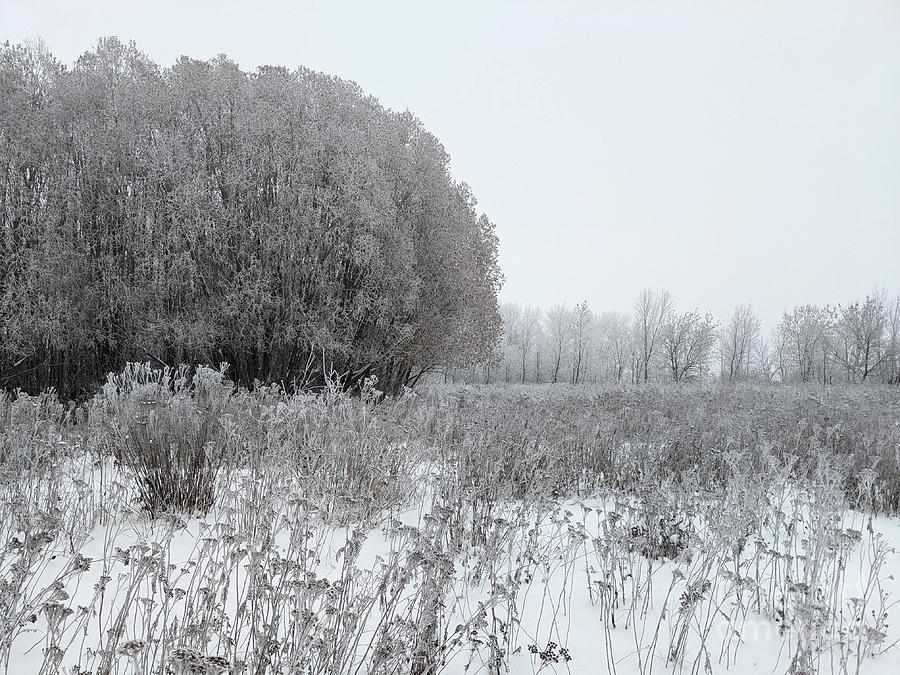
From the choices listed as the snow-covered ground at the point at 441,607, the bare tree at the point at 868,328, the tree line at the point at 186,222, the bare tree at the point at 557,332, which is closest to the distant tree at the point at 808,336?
the bare tree at the point at 868,328

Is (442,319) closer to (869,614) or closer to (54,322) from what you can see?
(54,322)

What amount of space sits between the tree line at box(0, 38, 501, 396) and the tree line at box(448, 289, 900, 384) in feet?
60.6

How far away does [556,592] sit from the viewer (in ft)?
→ 10.7

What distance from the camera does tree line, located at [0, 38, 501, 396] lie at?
1130 centimetres

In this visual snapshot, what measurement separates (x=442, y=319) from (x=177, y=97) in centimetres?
839

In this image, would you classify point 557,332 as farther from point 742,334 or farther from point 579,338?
point 742,334

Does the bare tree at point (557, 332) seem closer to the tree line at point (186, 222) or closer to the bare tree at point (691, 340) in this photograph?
the bare tree at point (691, 340)

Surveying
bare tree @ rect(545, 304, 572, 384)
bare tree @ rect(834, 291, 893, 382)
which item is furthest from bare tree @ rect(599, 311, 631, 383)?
bare tree @ rect(834, 291, 893, 382)

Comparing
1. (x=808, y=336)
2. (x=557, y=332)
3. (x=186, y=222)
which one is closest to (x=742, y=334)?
(x=808, y=336)

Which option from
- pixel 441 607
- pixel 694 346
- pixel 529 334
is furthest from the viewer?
pixel 529 334

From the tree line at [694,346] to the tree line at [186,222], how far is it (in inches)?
727

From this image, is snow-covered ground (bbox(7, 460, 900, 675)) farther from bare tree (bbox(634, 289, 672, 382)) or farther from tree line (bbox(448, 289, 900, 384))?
bare tree (bbox(634, 289, 672, 382))

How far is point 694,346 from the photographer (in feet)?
146

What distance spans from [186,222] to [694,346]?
4280 centimetres
